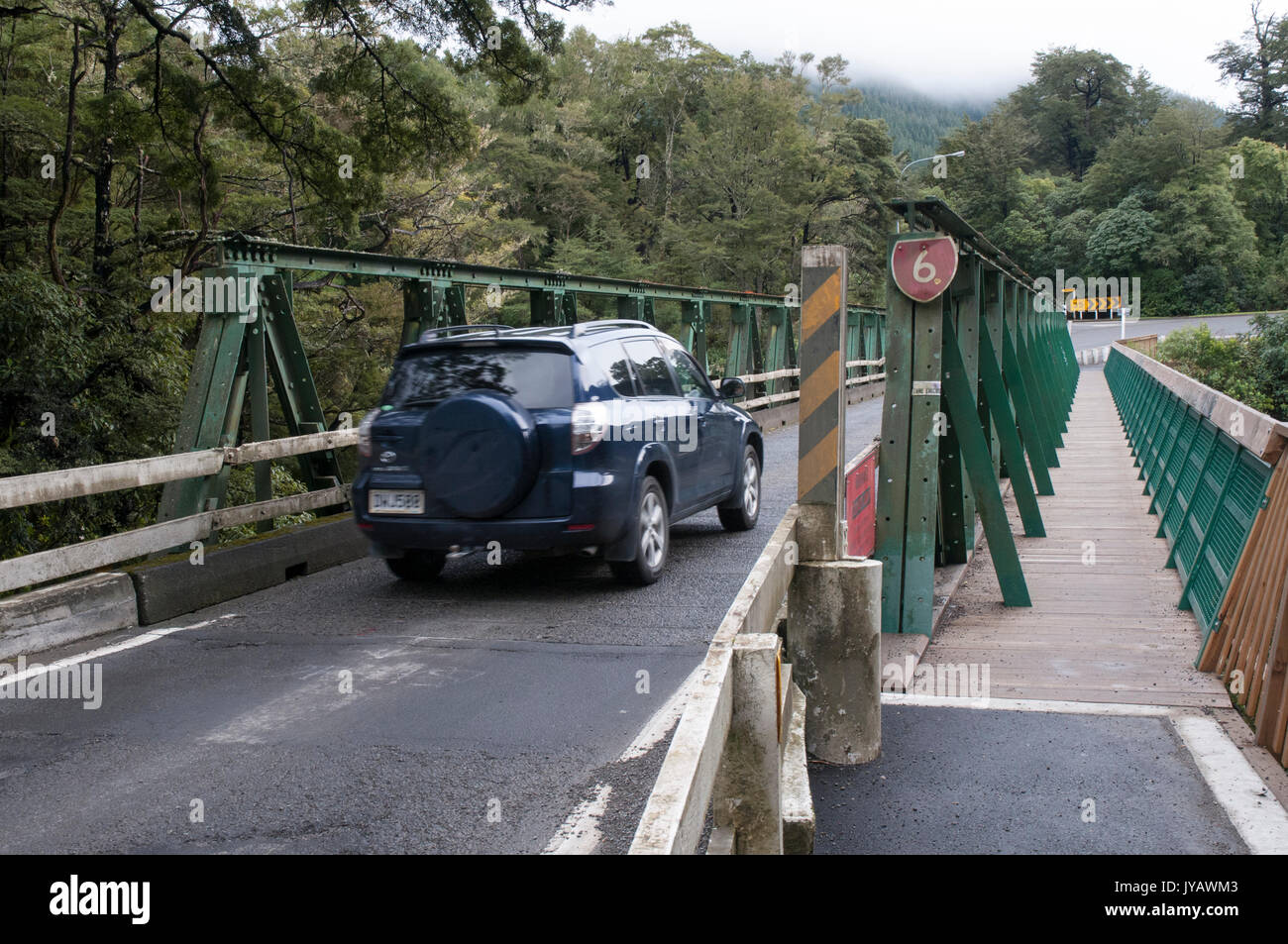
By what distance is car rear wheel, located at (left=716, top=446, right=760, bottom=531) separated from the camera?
1026 cm

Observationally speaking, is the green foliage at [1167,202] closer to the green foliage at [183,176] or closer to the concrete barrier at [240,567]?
the green foliage at [183,176]

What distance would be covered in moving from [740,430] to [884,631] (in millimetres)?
4005

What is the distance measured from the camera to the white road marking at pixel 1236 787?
12.1ft

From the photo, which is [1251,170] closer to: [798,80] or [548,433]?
[798,80]

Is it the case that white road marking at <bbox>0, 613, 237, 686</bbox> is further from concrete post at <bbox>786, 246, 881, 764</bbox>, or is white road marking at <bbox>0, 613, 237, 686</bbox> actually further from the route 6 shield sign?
the route 6 shield sign

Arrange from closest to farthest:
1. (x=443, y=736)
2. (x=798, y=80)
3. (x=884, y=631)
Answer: (x=443, y=736) < (x=884, y=631) < (x=798, y=80)

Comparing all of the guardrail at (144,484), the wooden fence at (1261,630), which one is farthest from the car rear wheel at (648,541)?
the wooden fence at (1261,630)

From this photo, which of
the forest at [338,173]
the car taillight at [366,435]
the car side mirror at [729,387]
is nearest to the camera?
the car taillight at [366,435]

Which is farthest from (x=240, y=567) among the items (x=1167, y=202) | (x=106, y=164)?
(x=1167, y=202)

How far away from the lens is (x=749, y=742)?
9.51ft

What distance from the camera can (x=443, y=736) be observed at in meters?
4.92

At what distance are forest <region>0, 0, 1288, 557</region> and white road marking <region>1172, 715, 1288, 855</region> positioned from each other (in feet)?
15.1

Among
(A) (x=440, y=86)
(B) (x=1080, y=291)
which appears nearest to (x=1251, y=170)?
(B) (x=1080, y=291)

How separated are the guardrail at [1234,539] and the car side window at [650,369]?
3939 mm
